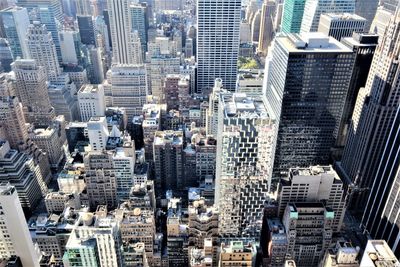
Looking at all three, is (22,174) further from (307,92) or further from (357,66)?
(357,66)

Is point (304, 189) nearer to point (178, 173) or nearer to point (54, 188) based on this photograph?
point (178, 173)

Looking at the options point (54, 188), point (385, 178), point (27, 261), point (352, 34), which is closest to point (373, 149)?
point (385, 178)

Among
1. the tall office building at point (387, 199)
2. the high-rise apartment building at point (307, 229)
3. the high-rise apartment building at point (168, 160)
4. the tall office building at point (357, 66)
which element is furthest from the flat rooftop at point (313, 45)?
the high-rise apartment building at point (168, 160)

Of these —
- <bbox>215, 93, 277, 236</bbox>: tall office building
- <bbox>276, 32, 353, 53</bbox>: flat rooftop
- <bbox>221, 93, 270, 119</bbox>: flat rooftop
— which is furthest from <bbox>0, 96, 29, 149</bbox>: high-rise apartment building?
<bbox>276, 32, 353, 53</bbox>: flat rooftop

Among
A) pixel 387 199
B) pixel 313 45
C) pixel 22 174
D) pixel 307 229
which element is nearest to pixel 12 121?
pixel 22 174

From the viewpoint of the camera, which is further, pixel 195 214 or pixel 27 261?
pixel 195 214
